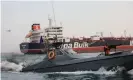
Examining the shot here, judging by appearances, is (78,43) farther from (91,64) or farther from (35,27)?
(91,64)

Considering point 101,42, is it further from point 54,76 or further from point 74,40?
point 54,76

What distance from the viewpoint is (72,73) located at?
75.7 ft

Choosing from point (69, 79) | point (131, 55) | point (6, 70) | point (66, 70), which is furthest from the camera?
point (6, 70)

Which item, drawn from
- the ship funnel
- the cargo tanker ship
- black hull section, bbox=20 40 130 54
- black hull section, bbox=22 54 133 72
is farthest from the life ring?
the ship funnel

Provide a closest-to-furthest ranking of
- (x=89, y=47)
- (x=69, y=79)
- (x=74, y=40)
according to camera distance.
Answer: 1. (x=69, y=79)
2. (x=89, y=47)
3. (x=74, y=40)

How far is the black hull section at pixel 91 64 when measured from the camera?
22172 millimetres

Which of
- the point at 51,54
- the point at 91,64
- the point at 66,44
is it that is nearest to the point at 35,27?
the point at 66,44

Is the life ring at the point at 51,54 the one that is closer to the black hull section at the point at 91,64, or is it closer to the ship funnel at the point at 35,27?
the black hull section at the point at 91,64

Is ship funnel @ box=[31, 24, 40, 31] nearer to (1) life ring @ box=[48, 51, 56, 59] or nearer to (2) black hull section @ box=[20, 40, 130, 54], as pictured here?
(2) black hull section @ box=[20, 40, 130, 54]

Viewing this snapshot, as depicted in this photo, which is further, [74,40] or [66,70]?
[74,40]

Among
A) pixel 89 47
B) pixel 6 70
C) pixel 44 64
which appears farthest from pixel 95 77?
pixel 89 47

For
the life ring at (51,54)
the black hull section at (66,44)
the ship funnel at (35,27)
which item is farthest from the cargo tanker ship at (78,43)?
the life ring at (51,54)

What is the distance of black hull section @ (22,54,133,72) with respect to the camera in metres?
22.2

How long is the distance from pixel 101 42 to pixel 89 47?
6.02m
